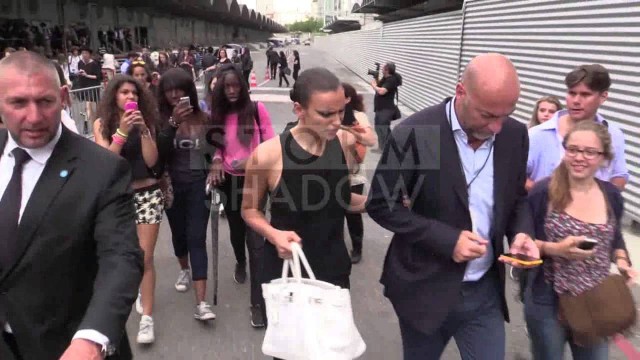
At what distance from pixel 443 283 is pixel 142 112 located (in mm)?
2539

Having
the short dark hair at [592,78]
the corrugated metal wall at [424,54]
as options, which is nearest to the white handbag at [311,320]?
the short dark hair at [592,78]

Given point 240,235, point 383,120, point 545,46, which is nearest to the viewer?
point 240,235

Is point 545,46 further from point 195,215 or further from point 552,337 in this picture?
point 552,337

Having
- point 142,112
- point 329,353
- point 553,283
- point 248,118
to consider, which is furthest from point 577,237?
point 142,112

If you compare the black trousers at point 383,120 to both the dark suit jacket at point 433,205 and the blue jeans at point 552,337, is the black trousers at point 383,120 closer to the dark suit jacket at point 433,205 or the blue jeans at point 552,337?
the blue jeans at point 552,337

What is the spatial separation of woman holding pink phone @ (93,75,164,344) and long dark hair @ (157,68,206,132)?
0.24 m

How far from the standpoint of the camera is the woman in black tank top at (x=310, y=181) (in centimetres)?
260

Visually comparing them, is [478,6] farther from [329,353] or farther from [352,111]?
[329,353]

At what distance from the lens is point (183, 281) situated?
4875 millimetres

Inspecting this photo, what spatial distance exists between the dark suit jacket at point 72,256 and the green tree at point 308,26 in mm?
178673

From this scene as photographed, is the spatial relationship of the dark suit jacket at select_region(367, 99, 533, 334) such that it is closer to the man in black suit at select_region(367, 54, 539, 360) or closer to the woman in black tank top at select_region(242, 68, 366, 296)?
the man in black suit at select_region(367, 54, 539, 360)

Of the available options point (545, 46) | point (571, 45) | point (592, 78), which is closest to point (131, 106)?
point (592, 78)

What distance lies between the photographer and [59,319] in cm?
192

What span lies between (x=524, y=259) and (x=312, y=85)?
3.99 feet
